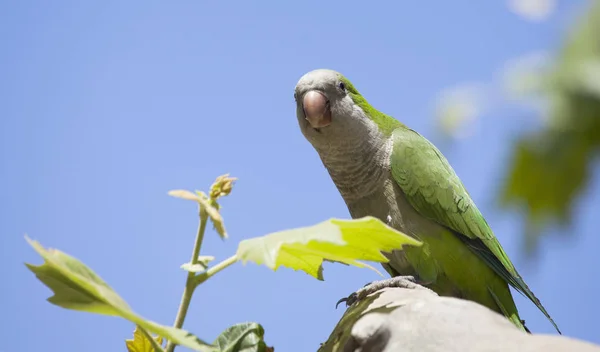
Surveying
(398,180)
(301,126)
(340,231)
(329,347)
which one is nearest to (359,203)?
(398,180)

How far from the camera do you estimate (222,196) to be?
127 cm

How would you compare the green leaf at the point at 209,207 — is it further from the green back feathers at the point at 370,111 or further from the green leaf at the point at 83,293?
the green back feathers at the point at 370,111

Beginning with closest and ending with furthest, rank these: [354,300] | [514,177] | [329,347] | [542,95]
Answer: [542,95] < [514,177] < [329,347] < [354,300]

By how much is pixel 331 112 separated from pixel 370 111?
20 centimetres

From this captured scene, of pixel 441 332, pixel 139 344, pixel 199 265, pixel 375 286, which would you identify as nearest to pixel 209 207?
pixel 199 265

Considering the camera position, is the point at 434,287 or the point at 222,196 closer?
the point at 222,196

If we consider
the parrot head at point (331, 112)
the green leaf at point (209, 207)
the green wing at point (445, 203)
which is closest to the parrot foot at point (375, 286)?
the green wing at point (445, 203)

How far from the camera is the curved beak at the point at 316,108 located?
7.42 feet

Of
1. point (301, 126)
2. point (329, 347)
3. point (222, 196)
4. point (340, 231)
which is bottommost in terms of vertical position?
point (329, 347)

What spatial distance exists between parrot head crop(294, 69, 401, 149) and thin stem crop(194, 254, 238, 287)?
1141 mm

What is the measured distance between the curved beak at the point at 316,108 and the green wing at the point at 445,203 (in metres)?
0.30

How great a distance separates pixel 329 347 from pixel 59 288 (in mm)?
754

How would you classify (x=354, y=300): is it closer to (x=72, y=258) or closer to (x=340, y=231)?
(x=340, y=231)

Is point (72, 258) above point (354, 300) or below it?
above
